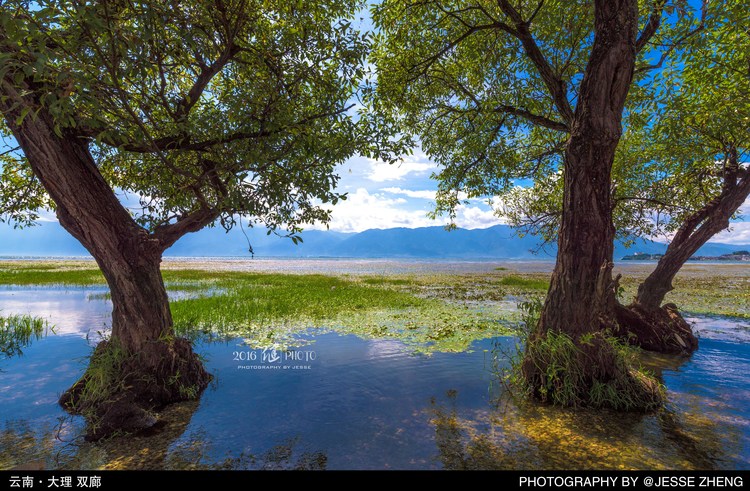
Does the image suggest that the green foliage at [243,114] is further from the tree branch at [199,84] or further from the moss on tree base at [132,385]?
the moss on tree base at [132,385]

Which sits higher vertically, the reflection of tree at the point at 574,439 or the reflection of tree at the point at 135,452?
the reflection of tree at the point at 574,439

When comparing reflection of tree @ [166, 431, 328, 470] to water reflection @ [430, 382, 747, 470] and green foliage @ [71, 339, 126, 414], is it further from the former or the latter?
green foliage @ [71, 339, 126, 414]

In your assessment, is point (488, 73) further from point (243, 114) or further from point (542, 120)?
point (243, 114)

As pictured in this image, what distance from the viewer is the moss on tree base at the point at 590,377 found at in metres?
8.11

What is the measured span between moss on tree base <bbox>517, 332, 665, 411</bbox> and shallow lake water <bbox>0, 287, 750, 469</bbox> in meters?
0.37

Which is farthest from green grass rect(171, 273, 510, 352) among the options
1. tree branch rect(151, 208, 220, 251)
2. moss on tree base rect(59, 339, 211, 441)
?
tree branch rect(151, 208, 220, 251)

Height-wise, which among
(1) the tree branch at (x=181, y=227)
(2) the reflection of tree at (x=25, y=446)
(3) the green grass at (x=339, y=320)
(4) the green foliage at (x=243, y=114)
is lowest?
(2) the reflection of tree at (x=25, y=446)

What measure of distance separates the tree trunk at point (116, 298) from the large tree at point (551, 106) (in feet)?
28.8

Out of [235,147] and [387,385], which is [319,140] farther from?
[387,385]

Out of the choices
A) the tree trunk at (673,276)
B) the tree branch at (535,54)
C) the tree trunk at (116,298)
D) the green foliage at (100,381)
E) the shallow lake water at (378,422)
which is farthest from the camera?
the tree trunk at (673,276)

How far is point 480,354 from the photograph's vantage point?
1264 cm

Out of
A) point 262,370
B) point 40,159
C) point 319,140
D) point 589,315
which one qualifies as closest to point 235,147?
point 319,140

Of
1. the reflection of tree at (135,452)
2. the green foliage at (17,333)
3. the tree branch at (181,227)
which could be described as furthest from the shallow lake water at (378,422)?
the tree branch at (181,227)

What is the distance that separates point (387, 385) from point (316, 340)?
5.35 meters
